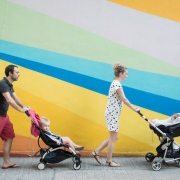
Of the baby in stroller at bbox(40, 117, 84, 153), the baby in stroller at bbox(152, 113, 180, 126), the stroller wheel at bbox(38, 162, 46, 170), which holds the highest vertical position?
the baby in stroller at bbox(152, 113, 180, 126)

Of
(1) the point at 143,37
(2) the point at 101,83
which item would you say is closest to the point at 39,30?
(2) the point at 101,83

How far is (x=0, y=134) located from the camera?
223 inches

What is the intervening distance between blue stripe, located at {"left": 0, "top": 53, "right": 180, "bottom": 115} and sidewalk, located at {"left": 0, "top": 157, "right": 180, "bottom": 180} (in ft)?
3.43

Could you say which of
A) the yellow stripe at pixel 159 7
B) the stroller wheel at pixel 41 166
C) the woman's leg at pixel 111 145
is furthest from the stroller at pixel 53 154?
the yellow stripe at pixel 159 7

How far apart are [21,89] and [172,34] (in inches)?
117

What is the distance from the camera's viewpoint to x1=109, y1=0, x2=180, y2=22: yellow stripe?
21.4 feet

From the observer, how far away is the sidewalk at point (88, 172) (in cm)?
538

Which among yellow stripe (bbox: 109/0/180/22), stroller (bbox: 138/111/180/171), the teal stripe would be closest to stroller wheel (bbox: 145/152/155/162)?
stroller (bbox: 138/111/180/171)

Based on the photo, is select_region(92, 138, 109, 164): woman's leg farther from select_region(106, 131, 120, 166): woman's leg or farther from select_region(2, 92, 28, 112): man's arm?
select_region(2, 92, 28, 112): man's arm

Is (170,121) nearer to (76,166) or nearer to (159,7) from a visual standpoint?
(76,166)

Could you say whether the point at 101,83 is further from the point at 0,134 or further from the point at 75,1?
the point at 0,134

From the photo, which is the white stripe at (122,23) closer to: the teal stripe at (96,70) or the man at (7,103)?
the teal stripe at (96,70)

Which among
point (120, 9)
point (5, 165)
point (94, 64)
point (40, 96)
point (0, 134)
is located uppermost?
point (120, 9)

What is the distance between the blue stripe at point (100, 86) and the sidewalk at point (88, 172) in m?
1.05
